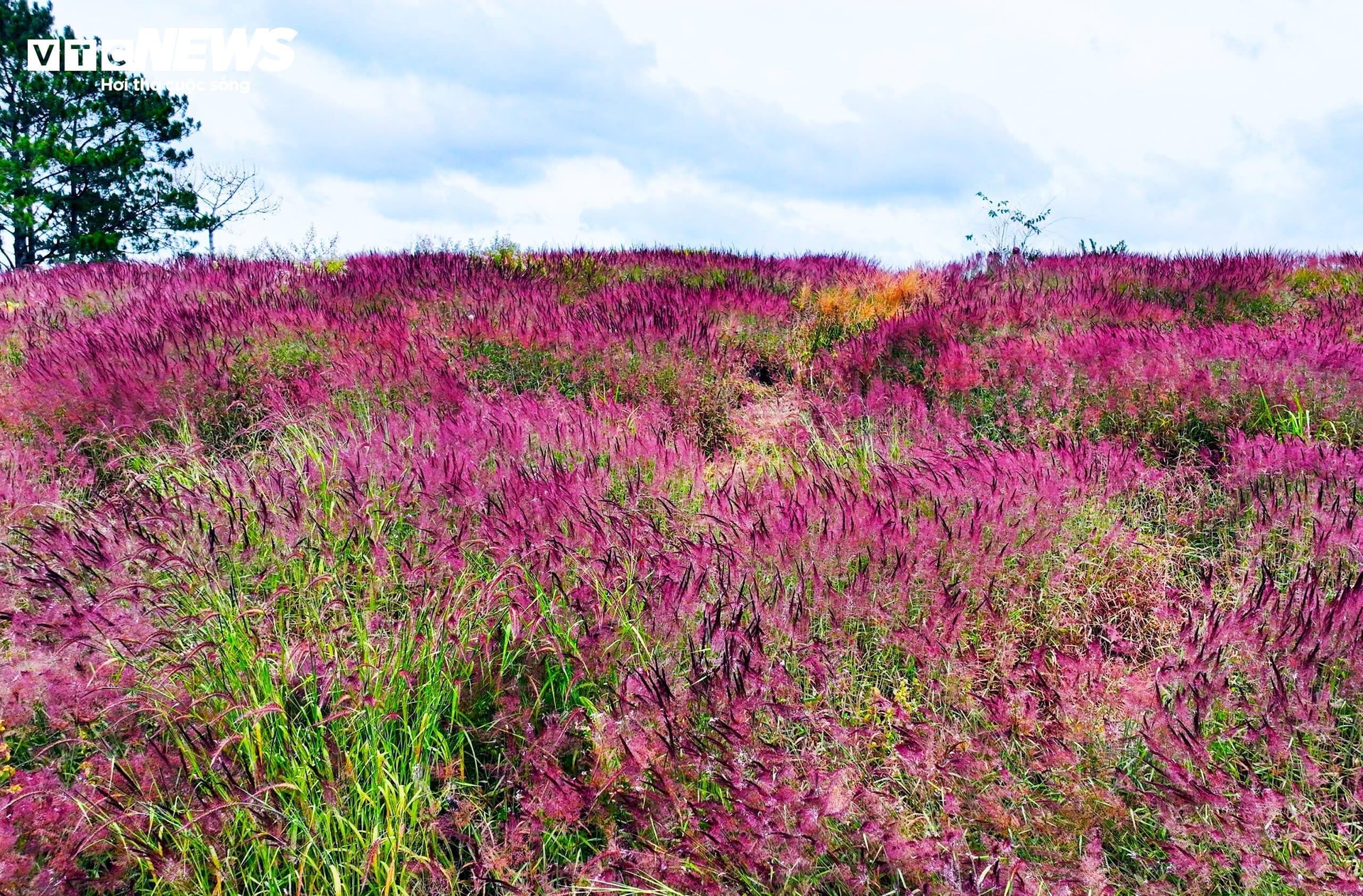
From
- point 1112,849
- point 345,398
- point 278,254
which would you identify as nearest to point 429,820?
point 1112,849

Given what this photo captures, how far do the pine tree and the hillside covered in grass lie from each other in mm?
20248

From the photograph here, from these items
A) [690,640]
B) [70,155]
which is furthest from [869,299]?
[70,155]

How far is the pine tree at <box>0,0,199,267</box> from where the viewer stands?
2045cm

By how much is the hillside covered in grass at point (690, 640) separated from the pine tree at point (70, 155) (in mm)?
20248

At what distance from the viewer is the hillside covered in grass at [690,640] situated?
2033 mm

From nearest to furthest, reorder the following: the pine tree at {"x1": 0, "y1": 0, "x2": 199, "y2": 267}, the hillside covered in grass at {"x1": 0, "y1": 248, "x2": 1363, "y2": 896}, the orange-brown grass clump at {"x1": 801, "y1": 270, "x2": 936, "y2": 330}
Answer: the hillside covered in grass at {"x1": 0, "y1": 248, "x2": 1363, "y2": 896}
the orange-brown grass clump at {"x1": 801, "y1": 270, "x2": 936, "y2": 330}
the pine tree at {"x1": 0, "y1": 0, "x2": 199, "y2": 267}

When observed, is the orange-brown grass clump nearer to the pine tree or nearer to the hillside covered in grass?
the hillside covered in grass

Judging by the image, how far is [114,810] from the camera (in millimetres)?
2174

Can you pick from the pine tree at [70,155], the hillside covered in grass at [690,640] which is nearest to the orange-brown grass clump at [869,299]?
the hillside covered in grass at [690,640]

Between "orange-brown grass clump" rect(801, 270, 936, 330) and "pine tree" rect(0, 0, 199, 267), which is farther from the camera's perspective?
"pine tree" rect(0, 0, 199, 267)

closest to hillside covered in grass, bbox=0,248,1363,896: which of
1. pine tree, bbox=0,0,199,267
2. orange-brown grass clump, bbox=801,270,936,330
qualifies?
orange-brown grass clump, bbox=801,270,936,330

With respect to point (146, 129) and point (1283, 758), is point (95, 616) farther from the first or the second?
point (146, 129)

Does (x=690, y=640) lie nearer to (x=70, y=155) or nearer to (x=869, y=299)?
(x=869, y=299)

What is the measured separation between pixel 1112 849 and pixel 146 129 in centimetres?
2754
